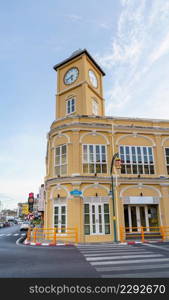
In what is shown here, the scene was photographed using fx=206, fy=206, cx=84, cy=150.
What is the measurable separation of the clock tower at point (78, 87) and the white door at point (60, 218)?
9776 mm

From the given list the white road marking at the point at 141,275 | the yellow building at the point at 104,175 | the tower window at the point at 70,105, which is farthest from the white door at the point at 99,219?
the tower window at the point at 70,105

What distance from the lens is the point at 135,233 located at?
17.3 metres

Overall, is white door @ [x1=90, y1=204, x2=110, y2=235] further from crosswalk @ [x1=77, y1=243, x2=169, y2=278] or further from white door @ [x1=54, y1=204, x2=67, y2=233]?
crosswalk @ [x1=77, y1=243, x2=169, y2=278]

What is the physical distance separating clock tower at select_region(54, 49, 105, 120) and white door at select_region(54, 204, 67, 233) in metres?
9.78

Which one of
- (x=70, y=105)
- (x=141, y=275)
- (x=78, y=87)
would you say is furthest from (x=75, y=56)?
(x=141, y=275)

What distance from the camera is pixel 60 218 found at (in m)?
16.8

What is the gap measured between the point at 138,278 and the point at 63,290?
2.34m

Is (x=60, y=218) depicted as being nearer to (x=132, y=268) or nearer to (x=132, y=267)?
(x=132, y=267)

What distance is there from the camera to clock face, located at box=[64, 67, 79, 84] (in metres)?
23.6

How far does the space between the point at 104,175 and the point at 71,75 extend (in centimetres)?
1309

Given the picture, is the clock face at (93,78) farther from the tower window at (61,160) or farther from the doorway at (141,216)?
the doorway at (141,216)

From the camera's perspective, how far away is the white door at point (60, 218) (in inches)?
649

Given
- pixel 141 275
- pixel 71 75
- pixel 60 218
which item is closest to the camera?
pixel 141 275

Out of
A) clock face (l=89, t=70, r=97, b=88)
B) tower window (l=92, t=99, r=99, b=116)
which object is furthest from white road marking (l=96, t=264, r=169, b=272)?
clock face (l=89, t=70, r=97, b=88)
